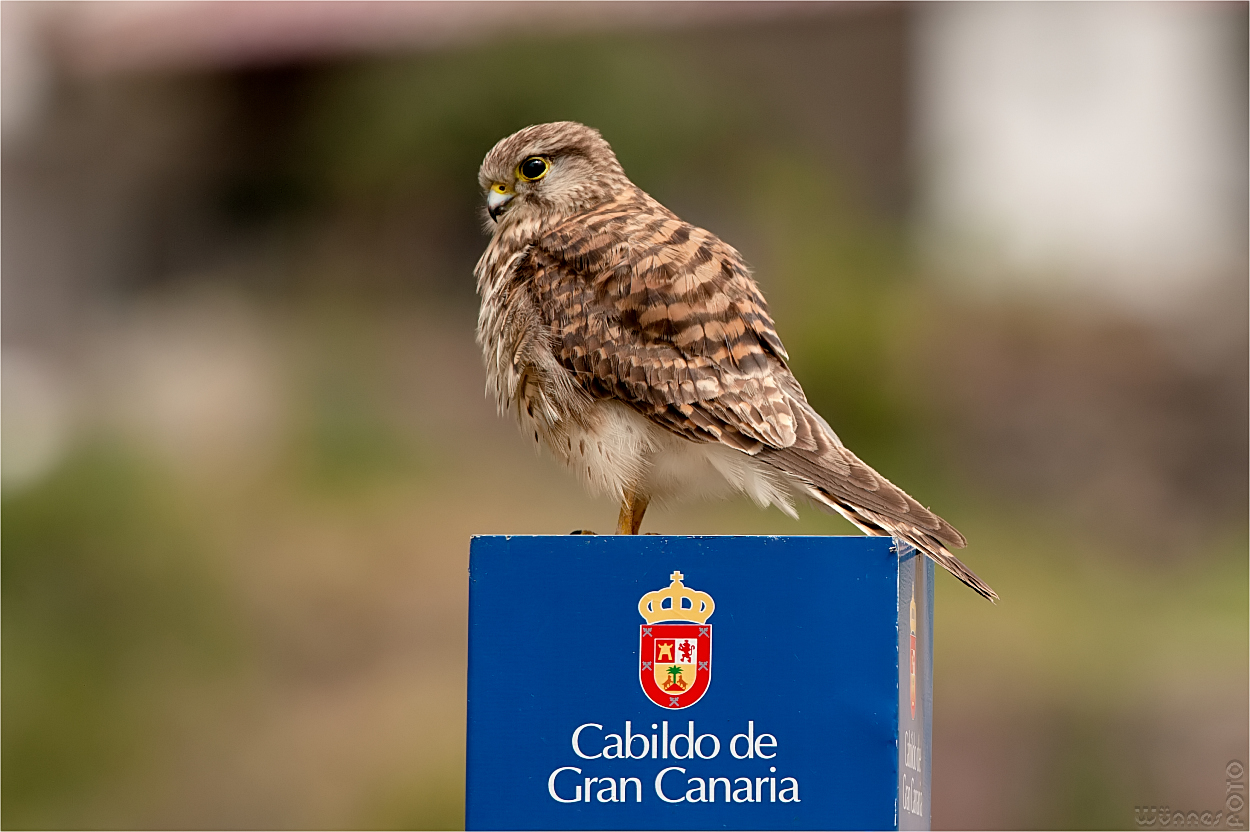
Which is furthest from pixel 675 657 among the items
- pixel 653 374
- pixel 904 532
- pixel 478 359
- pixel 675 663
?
pixel 478 359

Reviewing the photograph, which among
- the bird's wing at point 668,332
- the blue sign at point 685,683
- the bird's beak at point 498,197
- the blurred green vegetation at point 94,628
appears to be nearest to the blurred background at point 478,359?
the blurred green vegetation at point 94,628

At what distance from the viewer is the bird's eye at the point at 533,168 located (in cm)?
335

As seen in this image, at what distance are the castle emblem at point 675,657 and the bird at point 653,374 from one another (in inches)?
19.3

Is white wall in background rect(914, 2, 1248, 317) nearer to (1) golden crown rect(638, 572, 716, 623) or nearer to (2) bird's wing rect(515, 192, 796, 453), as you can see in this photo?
(2) bird's wing rect(515, 192, 796, 453)

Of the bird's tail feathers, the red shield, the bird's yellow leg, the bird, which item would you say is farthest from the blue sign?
the bird's yellow leg

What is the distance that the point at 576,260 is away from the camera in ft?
10.0

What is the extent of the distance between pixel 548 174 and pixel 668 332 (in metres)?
0.63

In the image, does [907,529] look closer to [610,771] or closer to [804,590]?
[804,590]

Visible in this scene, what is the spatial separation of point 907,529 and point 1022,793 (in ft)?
11.9

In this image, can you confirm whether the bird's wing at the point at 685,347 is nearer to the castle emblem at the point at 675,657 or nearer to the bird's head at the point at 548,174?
the bird's head at the point at 548,174

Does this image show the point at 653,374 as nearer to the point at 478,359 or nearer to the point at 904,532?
the point at 904,532


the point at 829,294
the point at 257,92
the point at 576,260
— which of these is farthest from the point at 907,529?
the point at 257,92

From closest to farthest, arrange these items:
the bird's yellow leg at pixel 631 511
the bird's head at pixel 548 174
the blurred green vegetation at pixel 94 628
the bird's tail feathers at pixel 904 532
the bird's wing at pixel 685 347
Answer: the bird's tail feathers at pixel 904 532
the bird's wing at pixel 685 347
the bird's yellow leg at pixel 631 511
the bird's head at pixel 548 174
the blurred green vegetation at pixel 94 628

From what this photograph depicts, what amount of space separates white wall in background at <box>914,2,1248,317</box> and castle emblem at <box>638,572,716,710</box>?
23.2 ft
